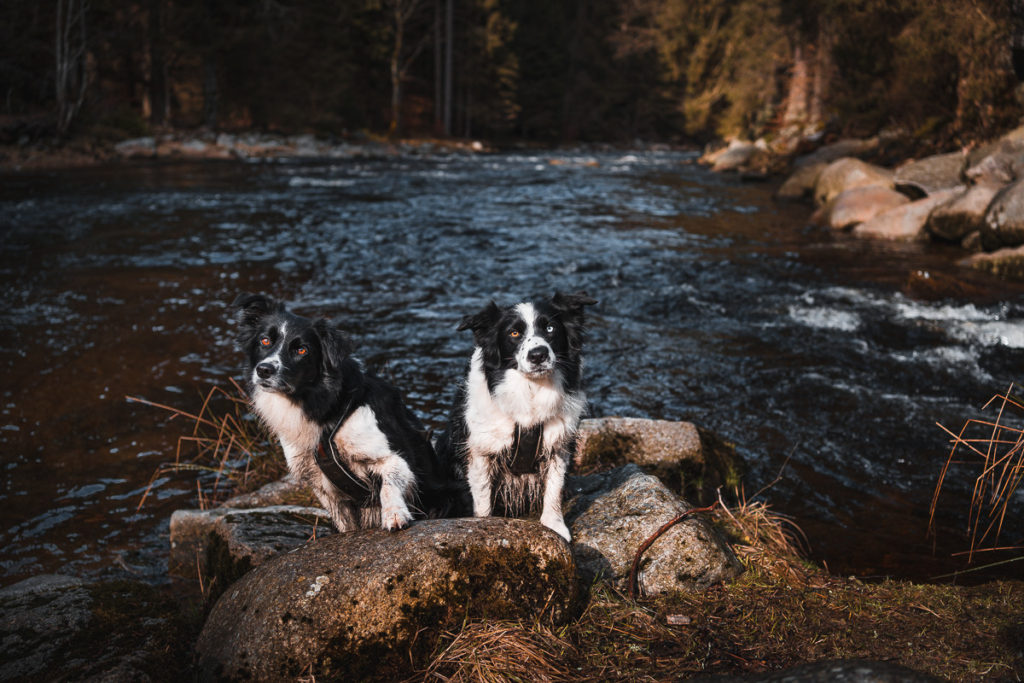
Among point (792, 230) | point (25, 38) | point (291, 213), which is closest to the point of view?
point (792, 230)

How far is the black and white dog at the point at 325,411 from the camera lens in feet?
11.6

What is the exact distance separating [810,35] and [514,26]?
2402 cm

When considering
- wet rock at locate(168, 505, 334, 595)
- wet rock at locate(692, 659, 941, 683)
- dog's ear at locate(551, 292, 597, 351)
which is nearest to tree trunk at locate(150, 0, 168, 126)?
wet rock at locate(168, 505, 334, 595)

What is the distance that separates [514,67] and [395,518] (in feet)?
169

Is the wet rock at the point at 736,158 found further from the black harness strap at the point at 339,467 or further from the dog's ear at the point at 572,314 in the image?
the black harness strap at the point at 339,467

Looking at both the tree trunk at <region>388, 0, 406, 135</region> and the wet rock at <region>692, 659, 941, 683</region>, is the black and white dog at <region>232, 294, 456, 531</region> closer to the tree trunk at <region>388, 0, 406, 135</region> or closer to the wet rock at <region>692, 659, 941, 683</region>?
the wet rock at <region>692, 659, 941, 683</region>

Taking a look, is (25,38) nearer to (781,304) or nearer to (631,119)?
(781,304)

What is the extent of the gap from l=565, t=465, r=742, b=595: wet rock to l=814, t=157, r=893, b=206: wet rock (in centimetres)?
1551

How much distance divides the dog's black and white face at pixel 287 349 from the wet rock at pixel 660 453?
209cm

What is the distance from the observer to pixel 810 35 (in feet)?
99.7

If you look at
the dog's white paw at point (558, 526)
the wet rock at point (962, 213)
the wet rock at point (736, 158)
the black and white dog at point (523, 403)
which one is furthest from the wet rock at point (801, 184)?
the dog's white paw at point (558, 526)

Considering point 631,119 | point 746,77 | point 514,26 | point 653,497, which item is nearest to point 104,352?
point 653,497

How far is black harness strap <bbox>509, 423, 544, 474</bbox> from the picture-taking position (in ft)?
11.7

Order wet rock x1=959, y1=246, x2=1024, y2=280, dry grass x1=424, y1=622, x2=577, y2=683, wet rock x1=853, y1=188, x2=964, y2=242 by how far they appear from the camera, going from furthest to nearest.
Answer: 1. wet rock x1=853, y1=188, x2=964, y2=242
2. wet rock x1=959, y1=246, x2=1024, y2=280
3. dry grass x1=424, y1=622, x2=577, y2=683
